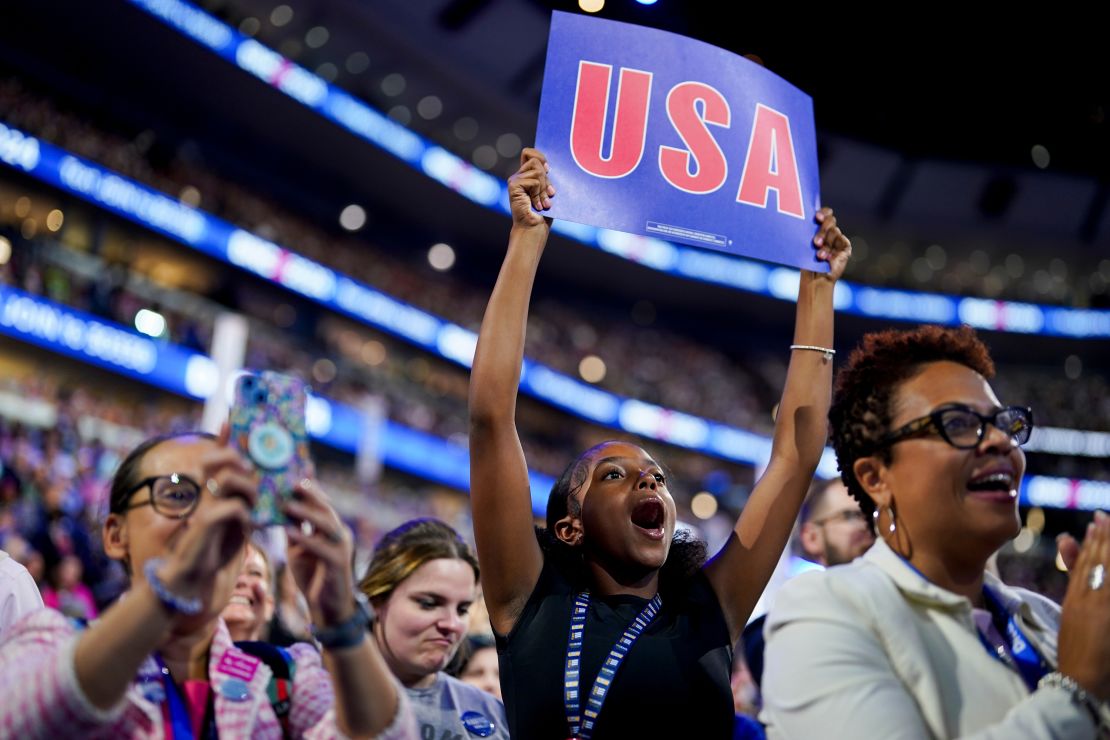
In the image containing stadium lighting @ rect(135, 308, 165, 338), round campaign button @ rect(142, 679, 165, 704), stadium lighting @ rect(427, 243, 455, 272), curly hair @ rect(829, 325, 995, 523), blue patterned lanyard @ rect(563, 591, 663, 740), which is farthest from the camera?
stadium lighting @ rect(427, 243, 455, 272)

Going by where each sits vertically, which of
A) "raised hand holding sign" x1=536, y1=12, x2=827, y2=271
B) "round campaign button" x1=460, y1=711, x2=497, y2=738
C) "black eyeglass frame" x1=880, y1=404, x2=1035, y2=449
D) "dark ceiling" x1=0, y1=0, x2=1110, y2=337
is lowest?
"round campaign button" x1=460, y1=711, x2=497, y2=738

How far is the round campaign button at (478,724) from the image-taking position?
2.93 metres

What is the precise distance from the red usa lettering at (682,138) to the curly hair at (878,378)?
0.89 meters

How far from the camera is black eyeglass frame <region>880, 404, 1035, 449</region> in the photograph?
2.00 m

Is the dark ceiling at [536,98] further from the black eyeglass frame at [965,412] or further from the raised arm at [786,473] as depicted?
the black eyeglass frame at [965,412]

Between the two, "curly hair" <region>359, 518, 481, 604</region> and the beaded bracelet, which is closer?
the beaded bracelet

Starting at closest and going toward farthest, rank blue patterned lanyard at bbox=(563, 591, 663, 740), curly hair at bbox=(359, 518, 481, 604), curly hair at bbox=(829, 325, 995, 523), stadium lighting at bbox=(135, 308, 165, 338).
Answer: curly hair at bbox=(829, 325, 995, 523)
blue patterned lanyard at bbox=(563, 591, 663, 740)
curly hair at bbox=(359, 518, 481, 604)
stadium lighting at bbox=(135, 308, 165, 338)

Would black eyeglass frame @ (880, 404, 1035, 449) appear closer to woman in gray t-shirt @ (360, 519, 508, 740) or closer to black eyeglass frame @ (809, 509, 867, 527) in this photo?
woman in gray t-shirt @ (360, 519, 508, 740)

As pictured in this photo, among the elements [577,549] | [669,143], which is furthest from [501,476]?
[669,143]

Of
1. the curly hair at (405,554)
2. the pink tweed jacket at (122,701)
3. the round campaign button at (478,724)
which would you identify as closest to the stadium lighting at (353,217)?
the curly hair at (405,554)

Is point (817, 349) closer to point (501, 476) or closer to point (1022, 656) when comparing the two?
point (501, 476)

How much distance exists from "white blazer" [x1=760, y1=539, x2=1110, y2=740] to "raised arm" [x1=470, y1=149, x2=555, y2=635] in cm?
74

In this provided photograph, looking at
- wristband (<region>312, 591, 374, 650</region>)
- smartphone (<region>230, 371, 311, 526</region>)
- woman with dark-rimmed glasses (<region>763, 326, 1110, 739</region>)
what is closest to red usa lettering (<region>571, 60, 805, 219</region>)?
woman with dark-rimmed glasses (<region>763, 326, 1110, 739</region>)

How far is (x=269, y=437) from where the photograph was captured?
5.47 ft
